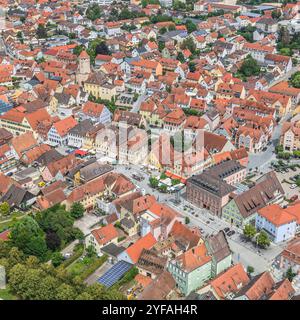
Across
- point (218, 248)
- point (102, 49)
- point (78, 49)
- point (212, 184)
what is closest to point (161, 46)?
point (102, 49)

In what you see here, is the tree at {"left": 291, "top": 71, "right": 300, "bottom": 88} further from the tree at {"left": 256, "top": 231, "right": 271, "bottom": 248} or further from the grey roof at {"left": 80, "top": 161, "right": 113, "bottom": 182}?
the tree at {"left": 256, "top": 231, "right": 271, "bottom": 248}

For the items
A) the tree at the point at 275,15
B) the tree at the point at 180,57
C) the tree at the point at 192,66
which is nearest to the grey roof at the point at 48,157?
the tree at the point at 192,66

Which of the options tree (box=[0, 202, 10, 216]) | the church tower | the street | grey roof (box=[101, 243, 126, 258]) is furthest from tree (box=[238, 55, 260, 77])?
grey roof (box=[101, 243, 126, 258])

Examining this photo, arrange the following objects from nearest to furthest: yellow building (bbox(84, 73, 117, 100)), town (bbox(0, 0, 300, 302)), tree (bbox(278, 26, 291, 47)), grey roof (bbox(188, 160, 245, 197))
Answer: town (bbox(0, 0, 300, 302)) < grey roof (bbox(188, 160, 245, 197)) < yellow building (bbox(84, 73, 117, 100)) < tree (bbox(278, 26, 291, 47))

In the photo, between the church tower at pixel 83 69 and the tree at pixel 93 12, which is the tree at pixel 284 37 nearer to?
the church tower at pixel 83 69

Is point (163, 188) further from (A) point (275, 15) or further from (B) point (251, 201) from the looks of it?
(A) point (275, 15)

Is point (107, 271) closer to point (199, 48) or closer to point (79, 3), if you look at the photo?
point (199, 48)
